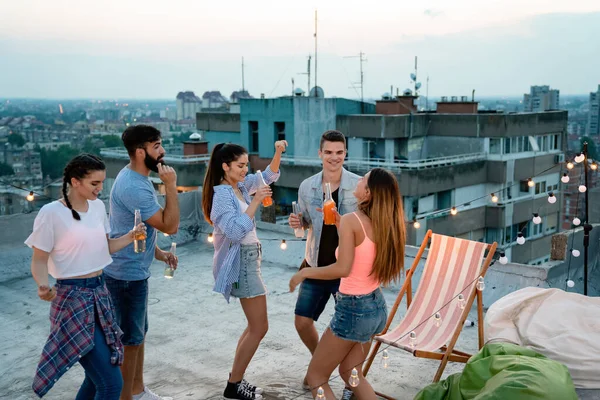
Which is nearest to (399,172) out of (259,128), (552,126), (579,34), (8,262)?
(259,128)

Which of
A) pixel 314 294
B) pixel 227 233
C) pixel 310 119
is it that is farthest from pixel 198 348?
pixel 310 119

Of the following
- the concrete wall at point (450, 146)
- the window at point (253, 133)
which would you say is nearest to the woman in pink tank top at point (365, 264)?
the concrete wall at point (450, 146)

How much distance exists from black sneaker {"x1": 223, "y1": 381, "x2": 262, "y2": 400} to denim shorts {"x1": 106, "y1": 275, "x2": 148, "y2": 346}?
670mm

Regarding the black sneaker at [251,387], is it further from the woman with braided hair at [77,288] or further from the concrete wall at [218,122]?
the concrete wall at [218,122]

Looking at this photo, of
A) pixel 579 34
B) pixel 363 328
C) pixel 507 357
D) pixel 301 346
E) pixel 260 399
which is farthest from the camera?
pixel 579 34

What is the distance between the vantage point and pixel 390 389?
4191 mm

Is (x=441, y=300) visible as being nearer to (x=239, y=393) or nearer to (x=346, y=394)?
(x=346, y=394)

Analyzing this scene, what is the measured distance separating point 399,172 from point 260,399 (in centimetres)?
2160

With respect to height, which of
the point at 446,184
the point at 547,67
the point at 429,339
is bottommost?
the point at 446,184

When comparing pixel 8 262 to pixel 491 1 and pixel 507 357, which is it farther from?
pixel 491 1

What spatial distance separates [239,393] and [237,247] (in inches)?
35.5

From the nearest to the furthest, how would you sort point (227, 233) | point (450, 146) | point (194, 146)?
point (227, 233), point (450, 146), point (194, 146)

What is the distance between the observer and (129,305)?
3.55 m

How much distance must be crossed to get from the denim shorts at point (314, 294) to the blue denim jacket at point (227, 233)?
497 millimetres
